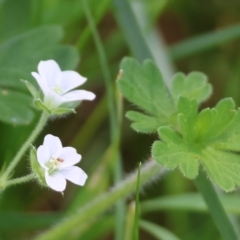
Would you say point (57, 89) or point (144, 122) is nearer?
point (57, 89)

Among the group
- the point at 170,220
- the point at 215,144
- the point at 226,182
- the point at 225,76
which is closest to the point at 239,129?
the point at 215,144

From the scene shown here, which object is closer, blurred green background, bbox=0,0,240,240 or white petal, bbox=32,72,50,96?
white petal, bbox=32,72,50,96

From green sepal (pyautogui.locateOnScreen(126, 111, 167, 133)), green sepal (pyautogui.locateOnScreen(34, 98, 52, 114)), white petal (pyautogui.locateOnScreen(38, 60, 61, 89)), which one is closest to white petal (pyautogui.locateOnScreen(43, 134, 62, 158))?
green sepal (pyautogui.locateOnScreen(34, 98, 52, 114))

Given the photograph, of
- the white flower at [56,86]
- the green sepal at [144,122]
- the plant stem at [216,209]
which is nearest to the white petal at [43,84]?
the white flower at [56,86]

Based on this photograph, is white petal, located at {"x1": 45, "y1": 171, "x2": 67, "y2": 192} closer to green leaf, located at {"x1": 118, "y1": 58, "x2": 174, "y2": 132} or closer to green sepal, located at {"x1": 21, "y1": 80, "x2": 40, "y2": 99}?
green sepal, located at {"x1": 21, "y1": 80, "x2": 40, "y2": 99}

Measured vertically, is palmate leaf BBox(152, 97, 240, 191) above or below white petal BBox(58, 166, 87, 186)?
above

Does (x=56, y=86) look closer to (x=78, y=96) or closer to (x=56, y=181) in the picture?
(x=78, y=96)

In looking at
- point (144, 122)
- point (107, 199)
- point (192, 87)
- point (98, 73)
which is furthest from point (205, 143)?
point (98, 73)
